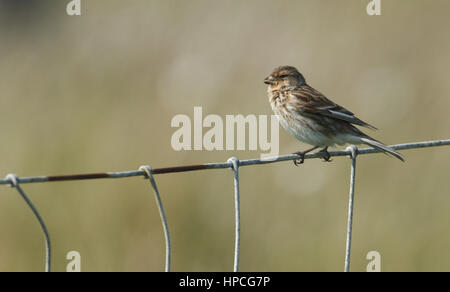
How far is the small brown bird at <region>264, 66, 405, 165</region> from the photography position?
4.34 metres

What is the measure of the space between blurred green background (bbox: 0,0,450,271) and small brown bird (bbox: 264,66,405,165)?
0.25m

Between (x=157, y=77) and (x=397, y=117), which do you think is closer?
(x=397, y=117)

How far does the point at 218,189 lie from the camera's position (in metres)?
4.31

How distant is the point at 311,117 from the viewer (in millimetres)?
4430

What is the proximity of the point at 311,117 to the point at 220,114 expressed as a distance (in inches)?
27.8

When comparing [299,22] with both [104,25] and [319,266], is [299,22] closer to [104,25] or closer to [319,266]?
[104,25]

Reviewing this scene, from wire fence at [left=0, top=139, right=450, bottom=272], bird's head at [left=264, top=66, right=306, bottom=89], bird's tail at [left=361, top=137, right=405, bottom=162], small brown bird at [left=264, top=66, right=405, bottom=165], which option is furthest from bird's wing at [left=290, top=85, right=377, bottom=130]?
wire fence at [left=0, top=139, right=450, bottom=272]

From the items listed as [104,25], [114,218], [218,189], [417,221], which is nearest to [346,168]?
[417,221]

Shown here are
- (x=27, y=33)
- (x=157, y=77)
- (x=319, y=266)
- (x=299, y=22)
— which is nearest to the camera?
(x=319, y=266)

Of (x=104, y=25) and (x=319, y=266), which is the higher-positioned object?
(x=104, y=25)

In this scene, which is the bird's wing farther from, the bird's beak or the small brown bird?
the bird's beak

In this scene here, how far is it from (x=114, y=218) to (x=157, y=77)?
1746mm

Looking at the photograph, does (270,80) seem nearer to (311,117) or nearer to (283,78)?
(283,78)

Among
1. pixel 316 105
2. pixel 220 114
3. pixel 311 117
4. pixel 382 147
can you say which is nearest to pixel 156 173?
pixel 382 147
